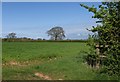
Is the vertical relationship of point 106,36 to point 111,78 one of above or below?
above

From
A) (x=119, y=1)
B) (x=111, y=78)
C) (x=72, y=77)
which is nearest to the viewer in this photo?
(x=119, y=1)

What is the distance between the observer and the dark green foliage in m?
14.5

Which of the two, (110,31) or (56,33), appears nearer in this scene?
(110,31)

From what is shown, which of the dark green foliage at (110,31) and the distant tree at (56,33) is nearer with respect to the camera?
the dark green foliage at (110,31)

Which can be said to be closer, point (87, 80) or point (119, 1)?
point (119, 1)

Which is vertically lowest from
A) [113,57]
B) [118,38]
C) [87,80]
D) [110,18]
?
[87,80]

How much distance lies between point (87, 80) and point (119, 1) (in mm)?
4167

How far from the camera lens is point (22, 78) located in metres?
15.0

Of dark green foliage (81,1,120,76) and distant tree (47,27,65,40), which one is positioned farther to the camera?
distant tree (47,27,65,40)

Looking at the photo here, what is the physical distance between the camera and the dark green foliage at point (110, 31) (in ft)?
47.6

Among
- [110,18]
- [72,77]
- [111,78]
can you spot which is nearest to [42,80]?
[72,77]

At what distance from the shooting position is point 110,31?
14.7m

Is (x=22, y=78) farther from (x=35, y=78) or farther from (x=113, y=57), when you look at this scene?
(x=113, y=57)

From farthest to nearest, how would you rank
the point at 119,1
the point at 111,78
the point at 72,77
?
1. the point at 72,77
2. the point at 111,78
3. the point at 119,1
